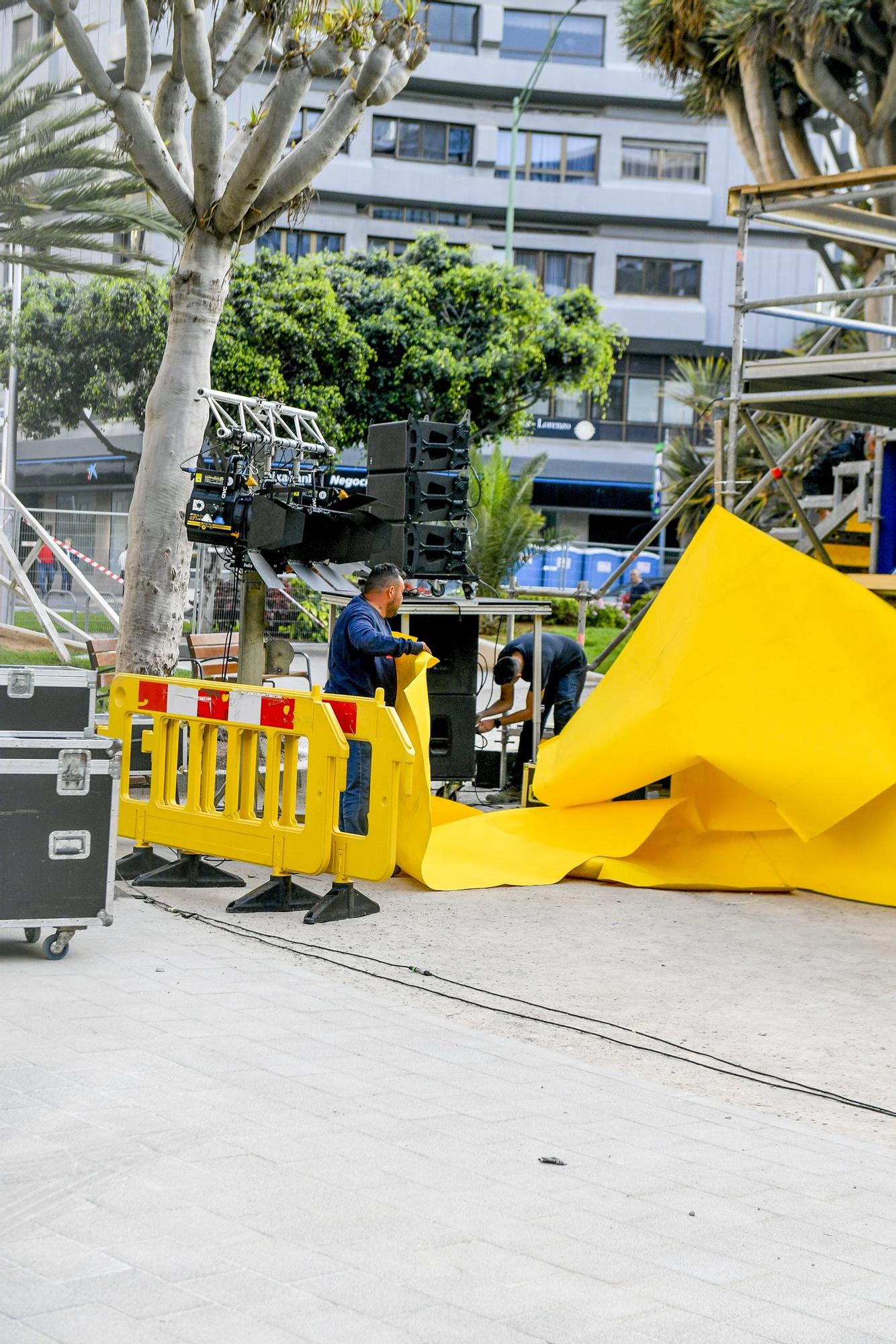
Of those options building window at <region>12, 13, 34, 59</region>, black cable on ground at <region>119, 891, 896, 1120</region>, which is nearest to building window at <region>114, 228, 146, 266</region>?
building window at <region>12, 13, 34, 59</region>

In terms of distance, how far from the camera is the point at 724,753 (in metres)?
8.59

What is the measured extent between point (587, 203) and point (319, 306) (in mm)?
22793

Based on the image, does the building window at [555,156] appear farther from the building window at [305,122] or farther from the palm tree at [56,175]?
the palm tree at [56,175]

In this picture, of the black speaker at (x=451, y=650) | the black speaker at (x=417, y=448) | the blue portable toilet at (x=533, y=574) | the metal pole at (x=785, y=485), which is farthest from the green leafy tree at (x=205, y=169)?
the blue portable toilet at (x=533, y=574)

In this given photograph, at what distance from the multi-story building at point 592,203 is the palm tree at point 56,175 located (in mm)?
32838

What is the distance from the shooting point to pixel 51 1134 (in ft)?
13.8

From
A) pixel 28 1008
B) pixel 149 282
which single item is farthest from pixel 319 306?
pixel 28 1008

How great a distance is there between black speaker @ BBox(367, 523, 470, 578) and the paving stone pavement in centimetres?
483

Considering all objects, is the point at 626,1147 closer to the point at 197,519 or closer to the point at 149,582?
the point at 197,519

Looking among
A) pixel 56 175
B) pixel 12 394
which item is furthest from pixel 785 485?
pixel 12 394

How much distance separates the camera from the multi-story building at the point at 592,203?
5150 cm

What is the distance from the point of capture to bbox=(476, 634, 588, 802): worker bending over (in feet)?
38.5

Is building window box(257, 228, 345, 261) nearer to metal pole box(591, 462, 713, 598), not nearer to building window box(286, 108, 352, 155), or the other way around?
building window box(286, 108, 352, 155)

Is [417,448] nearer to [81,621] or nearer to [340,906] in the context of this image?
[340,906]
